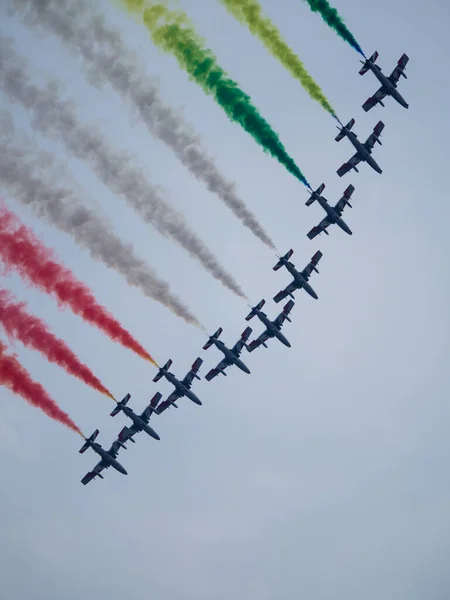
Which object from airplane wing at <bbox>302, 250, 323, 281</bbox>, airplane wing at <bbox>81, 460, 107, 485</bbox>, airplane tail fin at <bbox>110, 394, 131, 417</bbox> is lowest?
airplane wing at <bbox>81, 460, 107, 485</bbox>

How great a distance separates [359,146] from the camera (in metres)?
49.4

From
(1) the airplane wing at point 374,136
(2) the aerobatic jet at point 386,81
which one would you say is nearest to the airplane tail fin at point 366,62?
(2) the aerobatic jet at point 386,81

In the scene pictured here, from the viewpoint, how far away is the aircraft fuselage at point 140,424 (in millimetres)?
48859

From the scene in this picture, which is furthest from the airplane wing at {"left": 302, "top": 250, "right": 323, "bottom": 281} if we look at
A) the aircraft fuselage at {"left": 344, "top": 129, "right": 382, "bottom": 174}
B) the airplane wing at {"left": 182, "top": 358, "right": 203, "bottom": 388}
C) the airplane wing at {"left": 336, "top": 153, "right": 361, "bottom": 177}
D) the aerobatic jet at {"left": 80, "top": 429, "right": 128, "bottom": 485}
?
the aerobatic jet at {"left": 80, "top": 429, "right": 128, "bottom": 485}

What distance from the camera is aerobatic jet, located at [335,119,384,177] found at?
48719 mm

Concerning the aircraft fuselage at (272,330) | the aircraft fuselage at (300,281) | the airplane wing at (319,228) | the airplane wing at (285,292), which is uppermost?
the airplane wing at (319,228)

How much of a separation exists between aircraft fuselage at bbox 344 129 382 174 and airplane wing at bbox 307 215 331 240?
3867 millimetres

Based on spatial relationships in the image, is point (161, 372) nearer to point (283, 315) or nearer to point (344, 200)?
point (283, 315)

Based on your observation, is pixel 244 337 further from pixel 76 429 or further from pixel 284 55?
pixel 284 55

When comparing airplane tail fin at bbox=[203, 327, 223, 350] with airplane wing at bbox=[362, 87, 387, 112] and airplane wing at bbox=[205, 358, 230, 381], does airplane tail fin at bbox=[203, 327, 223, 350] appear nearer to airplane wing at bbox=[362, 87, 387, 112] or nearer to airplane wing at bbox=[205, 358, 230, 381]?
airplane wing at bbox=[205, 358, 230, 381]

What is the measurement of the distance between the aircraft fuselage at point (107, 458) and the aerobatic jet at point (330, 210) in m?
16.6

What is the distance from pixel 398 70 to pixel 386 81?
3.31 ft

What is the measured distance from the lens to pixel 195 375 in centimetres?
4956

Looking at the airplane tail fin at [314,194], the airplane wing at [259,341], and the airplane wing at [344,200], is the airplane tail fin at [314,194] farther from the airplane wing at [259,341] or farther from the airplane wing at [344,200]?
the airplane wing at [259,341]
